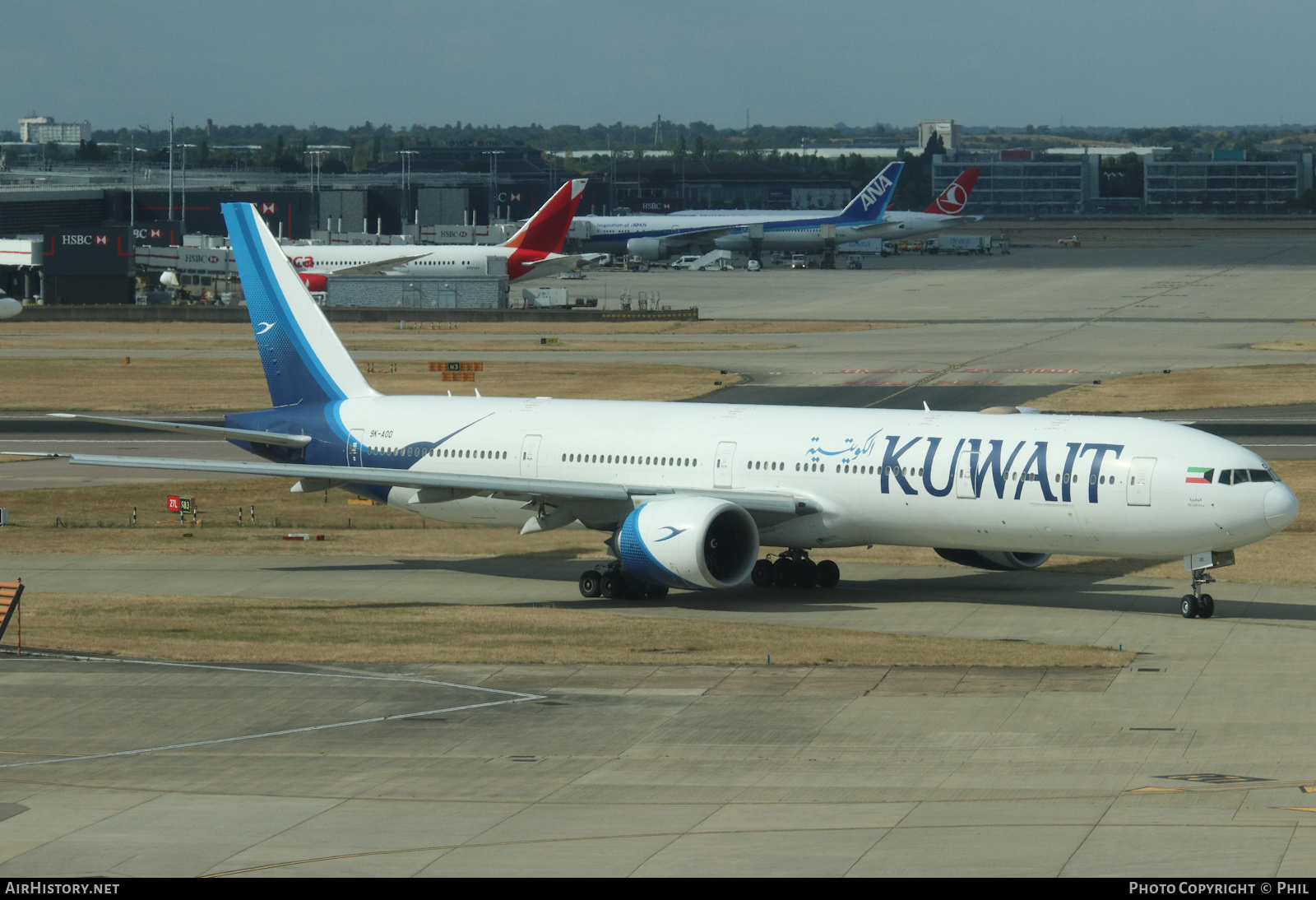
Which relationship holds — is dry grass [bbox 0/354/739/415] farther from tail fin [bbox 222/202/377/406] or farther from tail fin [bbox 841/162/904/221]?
tail fin [bbox 841/162/904/221]

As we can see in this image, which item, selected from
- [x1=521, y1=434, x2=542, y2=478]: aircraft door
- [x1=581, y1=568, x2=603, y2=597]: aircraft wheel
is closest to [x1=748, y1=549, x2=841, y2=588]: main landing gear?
[x1=581, y1=568, x2=603, y2=597]: aircraft wheel

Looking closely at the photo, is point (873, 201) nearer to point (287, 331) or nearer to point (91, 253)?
point (91, 253)

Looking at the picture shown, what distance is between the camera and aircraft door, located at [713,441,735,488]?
4047 cm

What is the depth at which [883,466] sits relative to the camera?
38.3 metres

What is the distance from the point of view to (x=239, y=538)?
1939 inches

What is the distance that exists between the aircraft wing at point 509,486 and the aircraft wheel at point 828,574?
292 centimetres

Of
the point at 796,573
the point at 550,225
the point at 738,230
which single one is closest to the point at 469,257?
the point at 550,225

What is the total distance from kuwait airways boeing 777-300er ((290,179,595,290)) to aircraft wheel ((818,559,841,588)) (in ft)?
318

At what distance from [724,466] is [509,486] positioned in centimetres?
525

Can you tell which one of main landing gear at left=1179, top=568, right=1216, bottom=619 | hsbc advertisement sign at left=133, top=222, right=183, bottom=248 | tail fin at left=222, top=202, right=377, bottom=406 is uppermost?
hsbc advertisement sign at left=133, top=222, right=183, bottom=248

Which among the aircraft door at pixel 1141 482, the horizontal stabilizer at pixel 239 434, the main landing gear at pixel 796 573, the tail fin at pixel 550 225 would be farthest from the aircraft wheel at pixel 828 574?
the tail fin at pixel 550 225

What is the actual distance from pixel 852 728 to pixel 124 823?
1146 cm

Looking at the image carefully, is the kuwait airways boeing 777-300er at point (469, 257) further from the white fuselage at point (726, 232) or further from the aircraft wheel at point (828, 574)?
the aircraft wheel at point (828, 574)

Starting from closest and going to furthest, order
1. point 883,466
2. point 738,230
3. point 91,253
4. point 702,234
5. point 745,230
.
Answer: point 883,466, point 91,253, point 702,234, point 745,230, point 738,230
